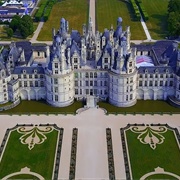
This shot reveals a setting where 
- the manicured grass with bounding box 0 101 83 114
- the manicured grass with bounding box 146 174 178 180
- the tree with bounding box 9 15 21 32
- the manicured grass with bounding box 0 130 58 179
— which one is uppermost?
the tree with bounding box 9 15 21 32

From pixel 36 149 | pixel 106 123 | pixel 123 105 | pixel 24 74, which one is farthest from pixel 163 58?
pixel 36 149

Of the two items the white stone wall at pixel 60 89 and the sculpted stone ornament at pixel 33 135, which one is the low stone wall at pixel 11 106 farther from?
the sculpted stone ornament at pixel 33 135

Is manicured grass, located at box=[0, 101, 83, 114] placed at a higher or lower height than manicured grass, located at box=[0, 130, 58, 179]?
higher

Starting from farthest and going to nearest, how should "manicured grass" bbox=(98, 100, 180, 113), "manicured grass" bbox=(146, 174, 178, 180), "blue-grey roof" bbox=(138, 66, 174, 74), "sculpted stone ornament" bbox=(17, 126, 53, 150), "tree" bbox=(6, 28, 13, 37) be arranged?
"tree" bbox=(6, 28, 13, 37), "blue-grey roof" bbox=(138, 66, 174, 74), "manicured grass" bbox=(98, 100, 180, 113), "sculpted stone ornament" bbox=(17, 126, 53, 150), "manicured grass" bbox=(146, 174, 178, 180)

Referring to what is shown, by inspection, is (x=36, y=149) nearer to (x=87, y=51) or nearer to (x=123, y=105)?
(x=123, y=105)

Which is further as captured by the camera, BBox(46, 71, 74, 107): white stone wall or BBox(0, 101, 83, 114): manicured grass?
BBox(46, 71, 74, 107): white stone wall

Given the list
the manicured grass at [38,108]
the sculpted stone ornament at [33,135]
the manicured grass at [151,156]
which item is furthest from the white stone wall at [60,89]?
the manicured grass at [151,156]

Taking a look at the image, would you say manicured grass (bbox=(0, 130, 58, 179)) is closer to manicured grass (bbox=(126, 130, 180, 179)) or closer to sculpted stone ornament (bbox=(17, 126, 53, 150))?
sculpted stone ornament (bbox=(17, 126, 53, 150))

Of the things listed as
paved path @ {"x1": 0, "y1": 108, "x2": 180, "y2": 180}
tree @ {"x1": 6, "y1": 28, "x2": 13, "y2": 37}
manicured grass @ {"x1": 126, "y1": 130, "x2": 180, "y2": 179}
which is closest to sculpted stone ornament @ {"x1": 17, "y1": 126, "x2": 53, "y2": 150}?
paved path @ {"x1": 0, "y1": 108, "x2": 180, "y2": 180}
